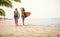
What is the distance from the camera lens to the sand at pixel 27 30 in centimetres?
173

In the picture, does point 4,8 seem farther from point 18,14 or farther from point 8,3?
point 18,14

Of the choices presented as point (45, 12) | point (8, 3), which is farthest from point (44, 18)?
point (8, 3)

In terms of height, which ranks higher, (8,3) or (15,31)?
(8,3)

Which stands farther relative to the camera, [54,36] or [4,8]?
[4,8]

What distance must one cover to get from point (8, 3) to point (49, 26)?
0.70 m

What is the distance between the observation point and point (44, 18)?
6.00 ft

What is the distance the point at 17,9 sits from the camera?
1.82 meters

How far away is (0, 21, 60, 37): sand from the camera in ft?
5.66

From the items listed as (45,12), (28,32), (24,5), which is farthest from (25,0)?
(28,32)

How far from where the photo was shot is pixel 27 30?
5.79 ft

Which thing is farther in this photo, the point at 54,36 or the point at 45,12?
the point at 45,12

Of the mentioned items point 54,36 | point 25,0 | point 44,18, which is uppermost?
point 25,0

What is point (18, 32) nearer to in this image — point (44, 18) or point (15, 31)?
point (15, 31)

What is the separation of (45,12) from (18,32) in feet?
1.62
